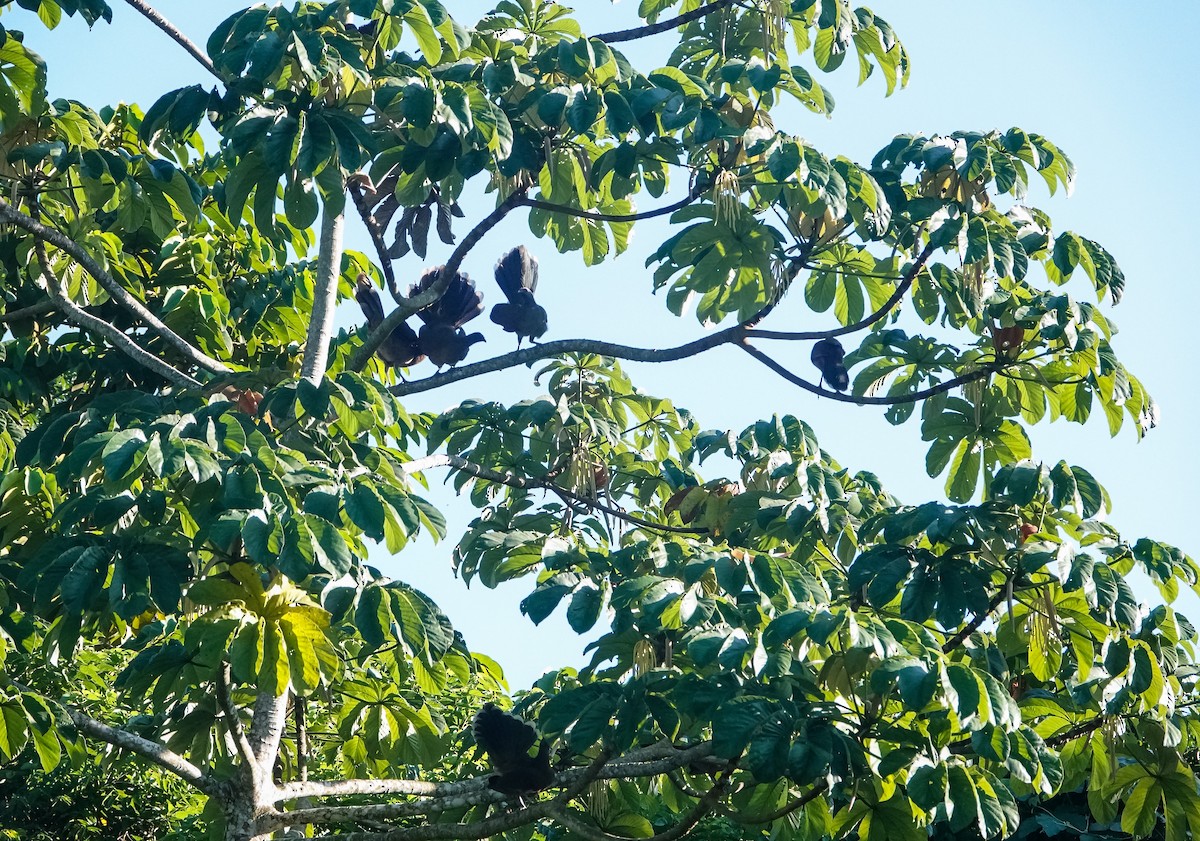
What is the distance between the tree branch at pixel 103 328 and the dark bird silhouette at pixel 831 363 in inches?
76.1

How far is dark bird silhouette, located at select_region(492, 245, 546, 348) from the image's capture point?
416cm

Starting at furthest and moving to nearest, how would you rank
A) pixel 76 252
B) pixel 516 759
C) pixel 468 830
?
pixel 76 252, pixel 516 759, pixel 468 830

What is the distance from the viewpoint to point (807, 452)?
11.9 ft

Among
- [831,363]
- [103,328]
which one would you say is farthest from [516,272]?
[103,328]

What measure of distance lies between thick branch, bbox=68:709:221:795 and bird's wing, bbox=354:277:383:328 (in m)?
1.64

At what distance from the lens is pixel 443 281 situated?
12.1 ft

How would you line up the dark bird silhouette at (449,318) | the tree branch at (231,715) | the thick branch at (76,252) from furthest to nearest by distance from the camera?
the dark bird silhouette at (449,318), the thick branch at (76,252), the tree branch at (231,715)

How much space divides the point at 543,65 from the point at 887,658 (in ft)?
6.11

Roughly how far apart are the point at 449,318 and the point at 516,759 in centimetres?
161

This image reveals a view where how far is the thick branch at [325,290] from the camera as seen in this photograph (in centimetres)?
367

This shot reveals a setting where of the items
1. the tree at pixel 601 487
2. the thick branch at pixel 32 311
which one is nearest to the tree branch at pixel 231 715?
the tree at pixel 601 487

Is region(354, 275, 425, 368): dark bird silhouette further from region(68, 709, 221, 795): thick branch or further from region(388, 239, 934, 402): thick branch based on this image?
region(68, 709, 221, 795): thick branch

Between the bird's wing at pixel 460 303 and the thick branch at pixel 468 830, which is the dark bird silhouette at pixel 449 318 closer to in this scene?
the bird's wing at pixel 460 303

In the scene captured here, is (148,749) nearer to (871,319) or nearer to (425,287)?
(425,287)
